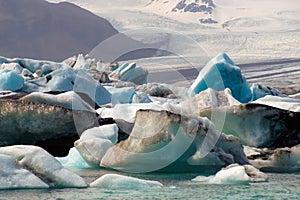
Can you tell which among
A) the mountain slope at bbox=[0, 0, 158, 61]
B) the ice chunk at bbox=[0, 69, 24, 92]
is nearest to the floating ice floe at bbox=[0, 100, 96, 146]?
the ice chunk at bbox=[0, 69, 24, 92]

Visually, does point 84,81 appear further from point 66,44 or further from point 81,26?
point 81,26

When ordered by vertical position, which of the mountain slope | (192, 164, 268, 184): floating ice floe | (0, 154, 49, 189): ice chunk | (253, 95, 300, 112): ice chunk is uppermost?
(253, 95, 300, 112): ice chunk

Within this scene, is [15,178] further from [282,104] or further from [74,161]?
[282,104]

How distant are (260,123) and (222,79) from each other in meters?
4.12

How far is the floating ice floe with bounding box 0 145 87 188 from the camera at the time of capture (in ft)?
16.1

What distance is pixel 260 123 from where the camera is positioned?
24.8 feet

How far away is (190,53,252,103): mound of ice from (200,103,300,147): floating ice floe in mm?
3718

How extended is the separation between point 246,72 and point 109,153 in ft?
114

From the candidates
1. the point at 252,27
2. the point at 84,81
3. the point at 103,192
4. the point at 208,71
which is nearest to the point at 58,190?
the point at 103,192

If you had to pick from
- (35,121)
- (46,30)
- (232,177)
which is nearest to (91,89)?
(35,121)

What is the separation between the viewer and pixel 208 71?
11.5 meters

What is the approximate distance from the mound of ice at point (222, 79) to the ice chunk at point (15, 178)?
702 cm

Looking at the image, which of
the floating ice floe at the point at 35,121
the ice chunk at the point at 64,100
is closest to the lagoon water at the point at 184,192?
the floating ice floe at the point at 35,121

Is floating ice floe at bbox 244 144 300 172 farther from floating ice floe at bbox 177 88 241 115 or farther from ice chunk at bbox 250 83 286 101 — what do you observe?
ice chunk at bbox 250 83 286 101
